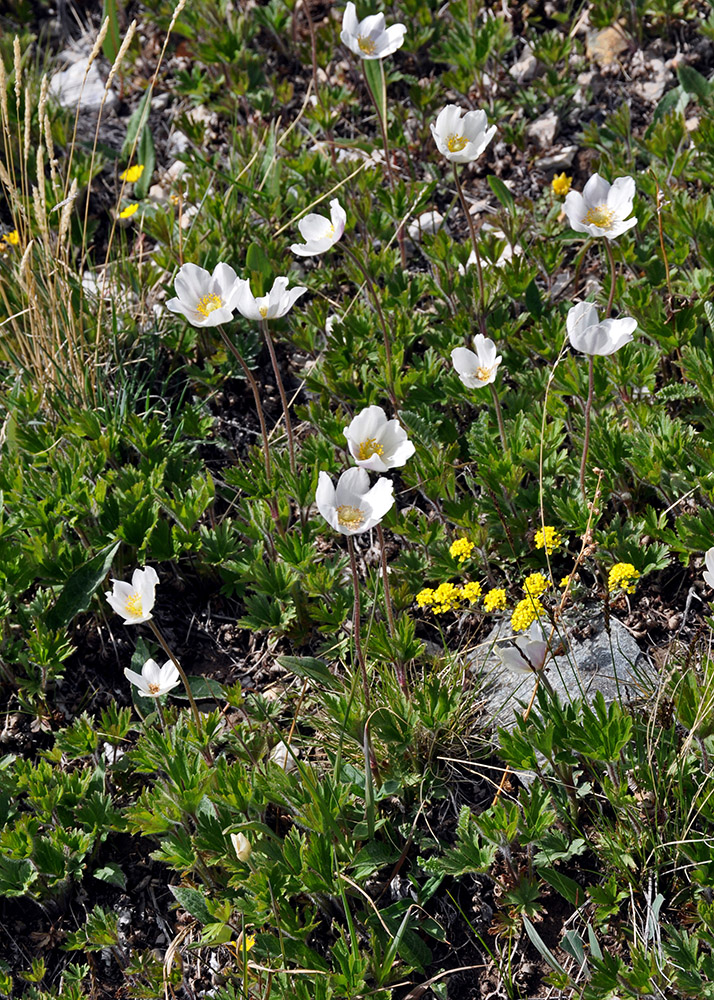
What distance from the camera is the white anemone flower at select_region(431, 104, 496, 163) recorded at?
10.4 ft

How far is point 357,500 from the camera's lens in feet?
7.97

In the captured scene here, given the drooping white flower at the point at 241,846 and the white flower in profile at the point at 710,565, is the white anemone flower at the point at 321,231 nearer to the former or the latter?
the white flower in profile at the point at 710,565

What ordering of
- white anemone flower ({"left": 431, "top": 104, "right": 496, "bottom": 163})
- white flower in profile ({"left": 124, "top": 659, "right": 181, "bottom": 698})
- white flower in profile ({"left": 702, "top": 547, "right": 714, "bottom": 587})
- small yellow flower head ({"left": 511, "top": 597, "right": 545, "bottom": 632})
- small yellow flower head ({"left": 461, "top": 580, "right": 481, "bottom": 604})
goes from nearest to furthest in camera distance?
white flower in profile ({"left": 702, "top": 547, "right": 714, "bottom": 587}), white flower in profile ({"left": 124, "top": 659, "right": 181, "bottom": 698}), small yellow flower head ({"left": 511, "top": 597, "right": 545, "bottom": 632}), small yellow flower head ({"left": 461, "top": 580, "right": 481, "bottom": 604}), white anemone flower ({"left": 431, "top": 104, "right": 496, "bottom": 163})

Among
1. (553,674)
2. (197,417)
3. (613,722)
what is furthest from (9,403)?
(613,722)

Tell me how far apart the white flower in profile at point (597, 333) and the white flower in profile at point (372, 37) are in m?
1.43

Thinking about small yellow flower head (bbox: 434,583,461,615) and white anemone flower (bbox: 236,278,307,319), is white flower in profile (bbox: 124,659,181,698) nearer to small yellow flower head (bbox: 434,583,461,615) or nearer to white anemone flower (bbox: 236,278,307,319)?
small yellow flower head (bbox: 434,583,461,615)

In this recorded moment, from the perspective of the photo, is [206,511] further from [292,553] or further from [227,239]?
[227,239]

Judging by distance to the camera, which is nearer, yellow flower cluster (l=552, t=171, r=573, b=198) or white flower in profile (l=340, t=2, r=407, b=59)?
white flower in profile (l=340, t=2, r=407, b=59)

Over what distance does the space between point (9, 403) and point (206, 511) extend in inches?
32.9

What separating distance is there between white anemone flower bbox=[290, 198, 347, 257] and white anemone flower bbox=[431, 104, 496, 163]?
15.6 inches

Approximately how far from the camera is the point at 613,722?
229cm

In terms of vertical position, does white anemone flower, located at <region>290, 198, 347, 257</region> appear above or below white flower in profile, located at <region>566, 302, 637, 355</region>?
above

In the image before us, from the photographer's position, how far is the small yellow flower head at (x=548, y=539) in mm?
2830

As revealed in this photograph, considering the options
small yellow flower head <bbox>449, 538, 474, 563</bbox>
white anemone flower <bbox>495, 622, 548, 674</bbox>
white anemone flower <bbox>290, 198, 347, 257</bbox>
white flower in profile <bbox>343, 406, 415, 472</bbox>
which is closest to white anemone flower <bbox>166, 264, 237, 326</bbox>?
white anemone flower <bbox>290, 198, 347, 257</bbox>
